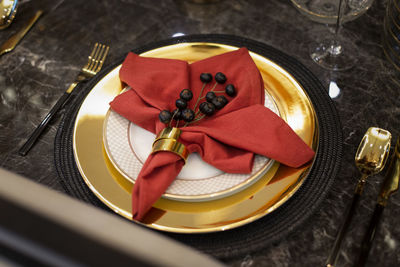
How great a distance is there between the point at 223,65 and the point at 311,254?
0.94 ft

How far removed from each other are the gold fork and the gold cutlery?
18.3 inches

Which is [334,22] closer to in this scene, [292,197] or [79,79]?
[292,197]

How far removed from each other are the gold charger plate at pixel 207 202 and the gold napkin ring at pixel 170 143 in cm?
6

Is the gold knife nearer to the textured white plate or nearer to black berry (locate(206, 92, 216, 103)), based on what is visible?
the textured white plate

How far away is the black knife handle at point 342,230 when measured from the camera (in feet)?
1.49

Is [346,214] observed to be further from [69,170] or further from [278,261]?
[69,170]

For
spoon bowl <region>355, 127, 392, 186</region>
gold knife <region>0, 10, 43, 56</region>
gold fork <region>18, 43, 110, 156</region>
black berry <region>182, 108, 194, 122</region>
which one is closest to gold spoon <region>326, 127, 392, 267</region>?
spoon bowl <region>355, 127, 392, 186</region>

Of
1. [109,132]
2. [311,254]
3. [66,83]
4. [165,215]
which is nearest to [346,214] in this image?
[311,254]

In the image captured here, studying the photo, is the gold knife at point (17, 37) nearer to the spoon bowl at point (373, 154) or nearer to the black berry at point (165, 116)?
the black berry at point (165, 116)

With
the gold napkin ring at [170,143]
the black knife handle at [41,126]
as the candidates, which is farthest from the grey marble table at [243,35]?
the gold napkin ring at [170,143]

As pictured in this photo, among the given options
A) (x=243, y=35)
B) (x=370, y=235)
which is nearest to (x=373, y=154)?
(x=370, y=235)

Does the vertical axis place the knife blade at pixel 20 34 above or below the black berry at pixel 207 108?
above

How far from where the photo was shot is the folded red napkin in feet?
1.59

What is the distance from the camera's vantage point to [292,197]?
507mm
